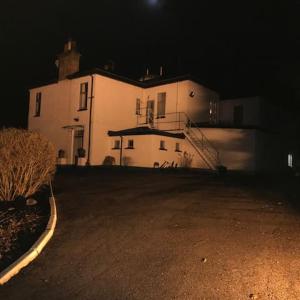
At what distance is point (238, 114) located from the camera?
1163 inches

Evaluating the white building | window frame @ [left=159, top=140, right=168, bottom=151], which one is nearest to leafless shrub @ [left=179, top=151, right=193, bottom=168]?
the white building

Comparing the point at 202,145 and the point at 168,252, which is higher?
the point at 202,145

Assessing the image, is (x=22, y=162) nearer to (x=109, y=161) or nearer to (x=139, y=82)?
(x=109, y=161)

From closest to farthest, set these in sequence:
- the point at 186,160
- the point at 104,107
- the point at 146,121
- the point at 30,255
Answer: the point at 30,255 → the point at 104,107 → the point at 186,160 → the point at 146,121

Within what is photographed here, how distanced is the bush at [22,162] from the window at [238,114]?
2042cm

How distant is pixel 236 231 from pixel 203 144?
19.5 m

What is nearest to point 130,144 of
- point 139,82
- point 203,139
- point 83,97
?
point 83,97


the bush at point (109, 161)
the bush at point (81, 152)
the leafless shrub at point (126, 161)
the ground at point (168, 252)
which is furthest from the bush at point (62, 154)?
the ground at point (168, 252)

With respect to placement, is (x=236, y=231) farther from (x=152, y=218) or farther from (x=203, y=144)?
(x=203, y=144)

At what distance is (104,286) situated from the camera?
5602 mm

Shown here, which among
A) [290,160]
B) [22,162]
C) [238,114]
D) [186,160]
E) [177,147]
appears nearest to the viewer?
[22,162]

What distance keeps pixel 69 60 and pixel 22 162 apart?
65.5 ft

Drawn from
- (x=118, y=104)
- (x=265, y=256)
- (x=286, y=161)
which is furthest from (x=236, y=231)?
(x=286, y=161)

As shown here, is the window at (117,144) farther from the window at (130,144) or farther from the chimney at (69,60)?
the chimney at (69,60)
